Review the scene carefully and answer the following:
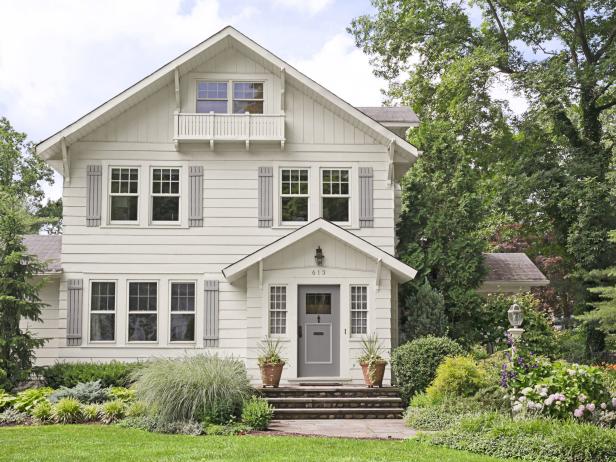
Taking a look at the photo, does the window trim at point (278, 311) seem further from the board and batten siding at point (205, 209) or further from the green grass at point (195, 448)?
the green grass at point (195, 448)

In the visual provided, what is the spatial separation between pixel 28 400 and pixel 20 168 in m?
26.2

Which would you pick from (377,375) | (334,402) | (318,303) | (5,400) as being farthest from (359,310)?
(5,400)

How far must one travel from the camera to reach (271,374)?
16094mm

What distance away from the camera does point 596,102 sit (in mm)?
24547

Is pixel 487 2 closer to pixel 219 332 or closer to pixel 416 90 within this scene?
pixel 416 90

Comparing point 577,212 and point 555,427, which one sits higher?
point 577,212

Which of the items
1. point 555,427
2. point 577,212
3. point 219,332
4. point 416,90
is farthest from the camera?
point 416,90

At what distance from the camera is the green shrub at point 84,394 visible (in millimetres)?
14773

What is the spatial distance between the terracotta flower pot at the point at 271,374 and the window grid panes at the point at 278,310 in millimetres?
1403

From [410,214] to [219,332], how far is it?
631 centimetres

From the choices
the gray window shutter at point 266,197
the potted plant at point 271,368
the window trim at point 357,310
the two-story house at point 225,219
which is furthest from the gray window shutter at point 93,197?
the window trim at point 357,310

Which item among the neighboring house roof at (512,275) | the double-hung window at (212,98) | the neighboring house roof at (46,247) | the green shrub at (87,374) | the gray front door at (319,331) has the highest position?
the double-hung window at (212,98)

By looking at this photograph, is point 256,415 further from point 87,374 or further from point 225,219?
point 225,219

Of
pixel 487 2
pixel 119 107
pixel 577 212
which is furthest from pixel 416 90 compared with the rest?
pixel 119 107
